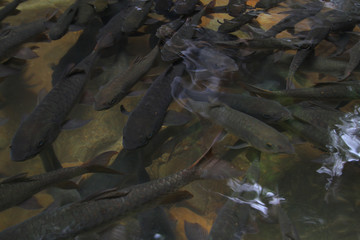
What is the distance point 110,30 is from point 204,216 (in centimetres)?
296

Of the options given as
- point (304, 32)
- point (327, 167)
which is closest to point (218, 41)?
point (304, 32)

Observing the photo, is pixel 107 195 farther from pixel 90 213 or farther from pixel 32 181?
pixel 32 181

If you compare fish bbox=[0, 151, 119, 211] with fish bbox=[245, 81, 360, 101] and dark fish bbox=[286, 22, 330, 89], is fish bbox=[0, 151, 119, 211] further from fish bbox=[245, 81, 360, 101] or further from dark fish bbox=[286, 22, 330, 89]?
dark fish bbox=[286, 22, 330, 89]

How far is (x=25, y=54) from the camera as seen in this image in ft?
12.6

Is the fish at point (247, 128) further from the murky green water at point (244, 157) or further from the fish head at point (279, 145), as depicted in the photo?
the murky green water at point (244, 157)

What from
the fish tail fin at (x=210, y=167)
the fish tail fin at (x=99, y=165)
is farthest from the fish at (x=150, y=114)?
the fish tail fin at (x=210, y=167)

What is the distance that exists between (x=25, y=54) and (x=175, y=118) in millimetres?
2398

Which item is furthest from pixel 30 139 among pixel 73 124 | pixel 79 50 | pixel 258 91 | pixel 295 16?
pixel 295 16

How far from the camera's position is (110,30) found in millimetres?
4121

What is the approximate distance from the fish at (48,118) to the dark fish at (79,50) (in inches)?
10.1

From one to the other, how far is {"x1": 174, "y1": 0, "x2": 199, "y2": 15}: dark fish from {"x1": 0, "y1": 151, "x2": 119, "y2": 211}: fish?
271 centimetres

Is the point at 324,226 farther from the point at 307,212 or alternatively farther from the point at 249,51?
the point at 249,51

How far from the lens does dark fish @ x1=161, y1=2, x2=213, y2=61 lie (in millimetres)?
3584

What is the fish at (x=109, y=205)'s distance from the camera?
207cm
